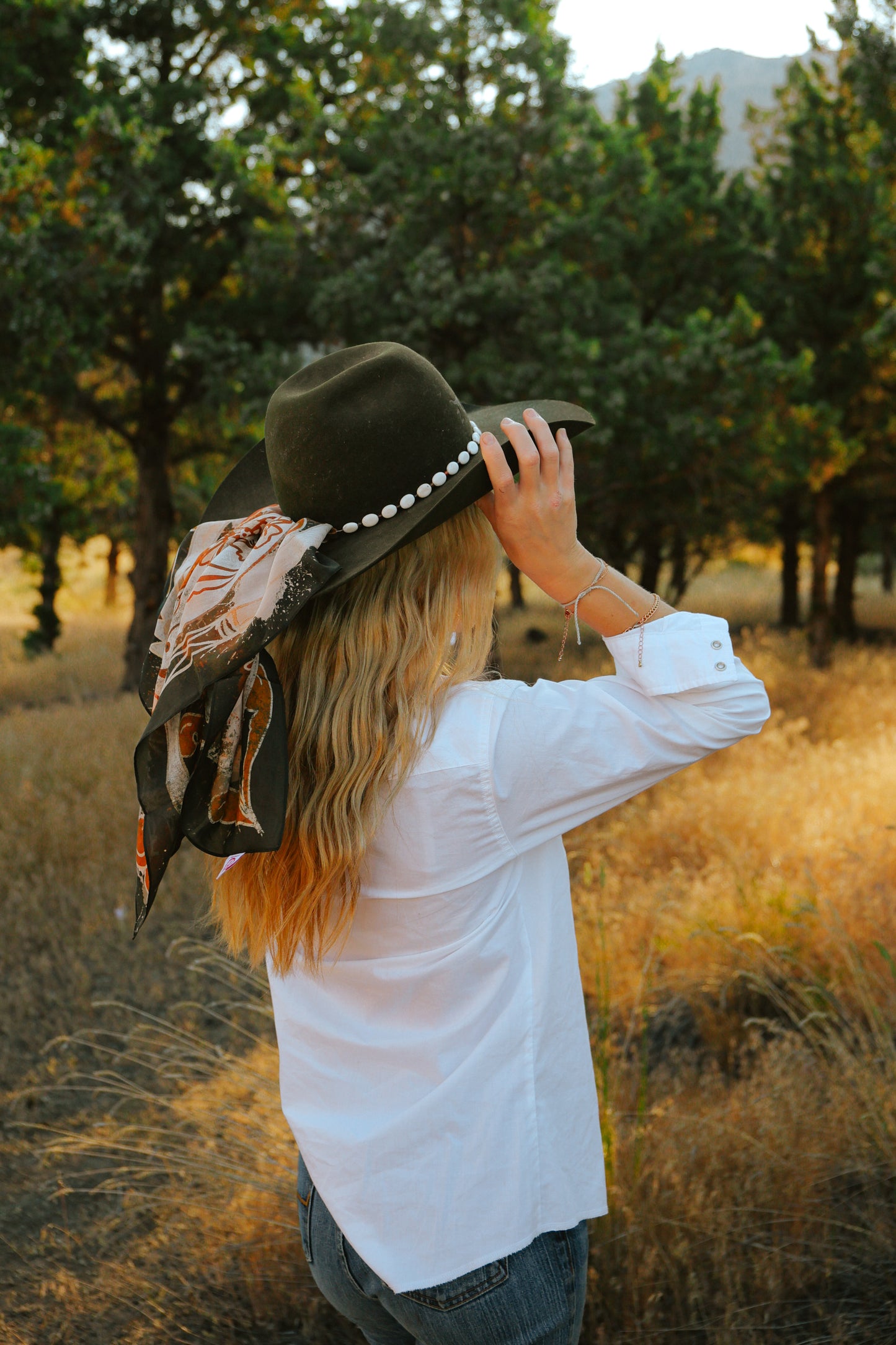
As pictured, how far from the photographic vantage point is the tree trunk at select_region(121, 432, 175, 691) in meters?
11.2

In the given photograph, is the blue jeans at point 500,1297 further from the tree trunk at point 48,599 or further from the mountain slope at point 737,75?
the mountain slope at point 737,75

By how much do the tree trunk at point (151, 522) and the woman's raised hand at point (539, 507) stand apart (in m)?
10.5

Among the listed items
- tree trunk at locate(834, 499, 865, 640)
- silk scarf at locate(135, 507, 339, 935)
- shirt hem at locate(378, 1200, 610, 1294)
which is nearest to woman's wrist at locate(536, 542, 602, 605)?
silk scarf at locate(135, 507, 339, 935)

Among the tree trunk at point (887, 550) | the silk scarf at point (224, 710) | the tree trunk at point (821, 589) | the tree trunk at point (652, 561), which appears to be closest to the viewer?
the silk scarf at point (224, 710)

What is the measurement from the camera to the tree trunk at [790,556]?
16156mm

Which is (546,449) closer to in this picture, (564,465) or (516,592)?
(564,465)

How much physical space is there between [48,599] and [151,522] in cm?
751

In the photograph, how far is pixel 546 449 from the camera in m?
1.18

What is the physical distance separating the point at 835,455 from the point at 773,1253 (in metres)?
10.2

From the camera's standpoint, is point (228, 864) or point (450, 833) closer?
point (450, 833)

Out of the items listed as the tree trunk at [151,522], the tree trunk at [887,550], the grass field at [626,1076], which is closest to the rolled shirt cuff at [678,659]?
the grass field at [626,1076]

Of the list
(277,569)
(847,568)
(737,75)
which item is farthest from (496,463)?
(737,75)

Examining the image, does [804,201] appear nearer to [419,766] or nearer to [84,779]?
[84,779]

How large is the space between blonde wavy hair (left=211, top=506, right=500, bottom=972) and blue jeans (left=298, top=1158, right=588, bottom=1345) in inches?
17.3
